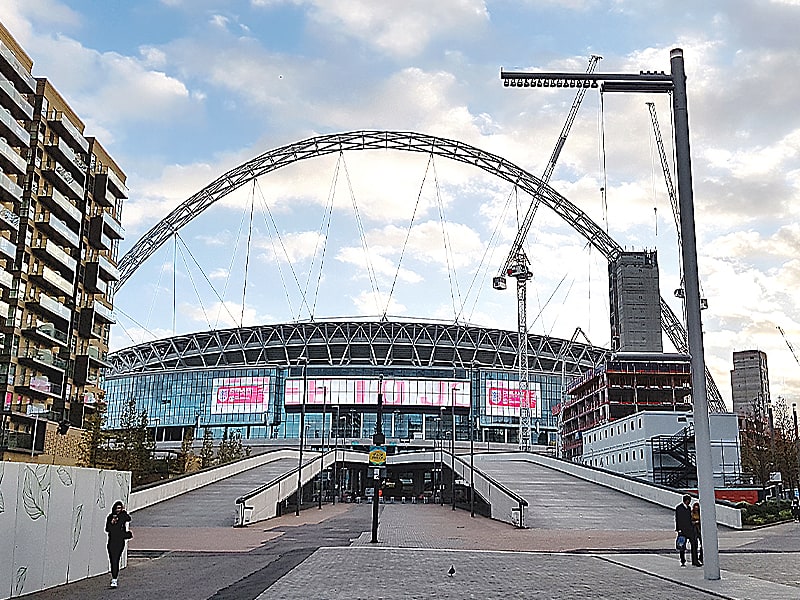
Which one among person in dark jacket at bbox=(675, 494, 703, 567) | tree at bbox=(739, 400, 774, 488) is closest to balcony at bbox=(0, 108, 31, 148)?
person in dark jacket at bbox=(675, 494, 703, 567)

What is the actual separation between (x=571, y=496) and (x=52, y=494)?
143ft

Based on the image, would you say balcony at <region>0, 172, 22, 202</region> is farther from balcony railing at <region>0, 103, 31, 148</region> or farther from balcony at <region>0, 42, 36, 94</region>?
balcony at <region>0, 42, 36, 94</region>

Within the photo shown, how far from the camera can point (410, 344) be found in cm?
15738

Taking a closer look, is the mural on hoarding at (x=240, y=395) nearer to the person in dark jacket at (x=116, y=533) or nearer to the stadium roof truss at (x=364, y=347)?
the stadium roof truss at (x=364, y=347)

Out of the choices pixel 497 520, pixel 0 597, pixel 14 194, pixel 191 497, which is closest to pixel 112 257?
pixel 14 194

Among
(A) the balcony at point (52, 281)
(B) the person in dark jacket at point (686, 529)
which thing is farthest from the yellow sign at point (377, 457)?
(A) the balcony at point (52, 281)

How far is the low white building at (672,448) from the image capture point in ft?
272

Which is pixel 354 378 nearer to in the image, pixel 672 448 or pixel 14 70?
pixel 672 448

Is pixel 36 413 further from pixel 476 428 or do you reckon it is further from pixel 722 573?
pixel 476 428

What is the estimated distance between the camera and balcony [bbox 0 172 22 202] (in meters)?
65.2

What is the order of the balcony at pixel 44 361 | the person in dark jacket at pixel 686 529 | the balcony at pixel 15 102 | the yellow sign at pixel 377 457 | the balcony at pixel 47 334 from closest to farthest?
the person in dark jacket at pixel 686 529 < the yellow sign at pixel 377 457 < the balcony at pixel 15 102 < the balcony at pixel 44 361 < the balcony at pixel 47 334

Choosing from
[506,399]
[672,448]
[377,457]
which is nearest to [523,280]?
[506,399]

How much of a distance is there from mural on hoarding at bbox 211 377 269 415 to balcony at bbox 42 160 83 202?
78.1 metres

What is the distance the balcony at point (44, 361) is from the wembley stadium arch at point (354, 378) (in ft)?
257
